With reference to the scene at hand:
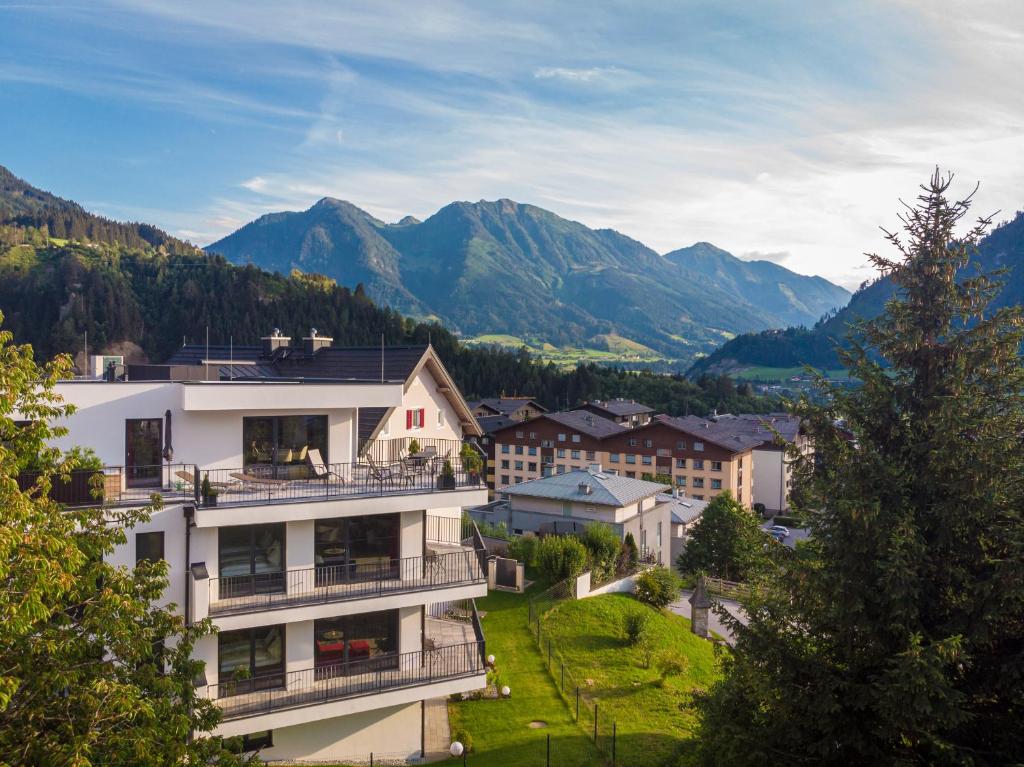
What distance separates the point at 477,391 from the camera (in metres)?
133

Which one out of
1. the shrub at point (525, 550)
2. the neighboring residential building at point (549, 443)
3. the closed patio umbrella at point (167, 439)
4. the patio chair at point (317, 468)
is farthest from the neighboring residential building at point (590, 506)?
the neighboring residential building at point (549, 443)

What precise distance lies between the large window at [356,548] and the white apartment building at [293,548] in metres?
0.04

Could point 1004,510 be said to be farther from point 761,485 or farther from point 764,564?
point 761,485

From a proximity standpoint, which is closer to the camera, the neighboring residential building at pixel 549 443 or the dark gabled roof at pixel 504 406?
the neighboring residential building at pixel 549 443

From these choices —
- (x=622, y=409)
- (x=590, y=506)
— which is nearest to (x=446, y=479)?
(x=590, y=506)

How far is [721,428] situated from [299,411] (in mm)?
74960

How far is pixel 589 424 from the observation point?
284 feet

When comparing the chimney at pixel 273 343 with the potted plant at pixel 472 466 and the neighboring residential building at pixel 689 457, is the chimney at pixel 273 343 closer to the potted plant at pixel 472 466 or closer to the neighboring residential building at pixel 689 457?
the potted plant at pixel 472 466

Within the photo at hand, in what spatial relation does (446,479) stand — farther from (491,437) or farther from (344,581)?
(491,437)

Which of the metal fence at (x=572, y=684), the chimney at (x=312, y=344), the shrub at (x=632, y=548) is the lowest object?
the metal fence at (x=572, y=684)

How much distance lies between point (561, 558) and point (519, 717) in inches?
434

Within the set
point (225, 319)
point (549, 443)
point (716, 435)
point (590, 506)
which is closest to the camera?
point (590, 506)

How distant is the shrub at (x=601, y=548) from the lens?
108 feet

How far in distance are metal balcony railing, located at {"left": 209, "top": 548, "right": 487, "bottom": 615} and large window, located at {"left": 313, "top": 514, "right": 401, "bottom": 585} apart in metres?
0.03
